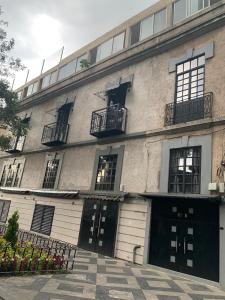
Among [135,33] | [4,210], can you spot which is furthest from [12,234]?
[135,33]

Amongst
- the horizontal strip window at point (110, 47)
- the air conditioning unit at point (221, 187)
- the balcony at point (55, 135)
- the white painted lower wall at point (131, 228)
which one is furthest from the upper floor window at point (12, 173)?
the air conditioning unit at point (221, 187)

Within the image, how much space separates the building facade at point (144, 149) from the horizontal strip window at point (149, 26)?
70 millimetres

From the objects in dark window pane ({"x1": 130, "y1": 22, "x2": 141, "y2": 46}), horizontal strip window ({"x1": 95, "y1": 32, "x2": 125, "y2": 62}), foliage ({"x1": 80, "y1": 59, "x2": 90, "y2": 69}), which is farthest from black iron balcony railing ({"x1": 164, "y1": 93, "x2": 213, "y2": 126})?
foliage ({"x1": 80, "y1": 59, "x2": 90, "y2": 69})

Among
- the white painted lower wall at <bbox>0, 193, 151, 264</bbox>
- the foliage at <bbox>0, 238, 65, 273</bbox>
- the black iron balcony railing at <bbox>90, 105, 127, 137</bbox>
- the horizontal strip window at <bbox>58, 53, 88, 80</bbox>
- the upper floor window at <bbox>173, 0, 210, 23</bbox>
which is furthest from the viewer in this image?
the horizontal strip window at <bbox>58, 53, 88, 80</bbox>

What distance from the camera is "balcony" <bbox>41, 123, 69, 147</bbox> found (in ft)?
59.8

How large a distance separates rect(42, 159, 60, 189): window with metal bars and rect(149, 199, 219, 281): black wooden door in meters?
8.69

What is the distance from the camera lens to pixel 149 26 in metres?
16.1

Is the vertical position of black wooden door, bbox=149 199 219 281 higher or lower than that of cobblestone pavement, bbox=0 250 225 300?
higher

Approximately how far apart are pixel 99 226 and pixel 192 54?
32.0 ft

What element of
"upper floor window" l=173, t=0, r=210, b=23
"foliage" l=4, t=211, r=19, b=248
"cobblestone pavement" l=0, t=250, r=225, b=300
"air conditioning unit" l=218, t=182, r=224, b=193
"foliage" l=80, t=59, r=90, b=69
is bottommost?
"cobblestone pavement" l=0, t=250, r=225, b=300

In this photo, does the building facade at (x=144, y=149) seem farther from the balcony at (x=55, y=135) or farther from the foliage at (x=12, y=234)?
the foliage at (x=12, y=234)

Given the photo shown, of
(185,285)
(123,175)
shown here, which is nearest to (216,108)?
(123,175)

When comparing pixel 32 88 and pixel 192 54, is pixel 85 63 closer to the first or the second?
pixel 192 54

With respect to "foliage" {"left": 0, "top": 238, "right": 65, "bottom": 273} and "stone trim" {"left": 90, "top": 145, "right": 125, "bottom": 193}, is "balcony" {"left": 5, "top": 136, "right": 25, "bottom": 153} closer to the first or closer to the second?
"stone trim" {"left": 90, "top": 145, "right": 125, "bottom": 193}
